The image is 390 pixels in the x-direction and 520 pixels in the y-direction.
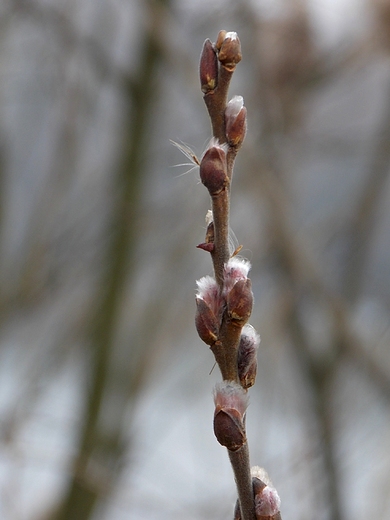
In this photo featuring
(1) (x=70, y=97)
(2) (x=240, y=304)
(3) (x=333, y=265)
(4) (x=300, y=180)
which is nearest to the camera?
(2) (x=240, y=304)

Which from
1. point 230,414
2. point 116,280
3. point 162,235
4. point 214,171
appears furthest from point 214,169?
point 162,235

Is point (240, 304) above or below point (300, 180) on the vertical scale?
below

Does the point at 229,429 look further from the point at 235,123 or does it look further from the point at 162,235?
the point at 162,235

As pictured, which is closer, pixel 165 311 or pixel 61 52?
pixel 61 52

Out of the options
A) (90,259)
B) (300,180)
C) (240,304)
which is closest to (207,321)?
(240,304)

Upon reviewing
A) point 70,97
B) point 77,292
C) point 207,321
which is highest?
point 70,97

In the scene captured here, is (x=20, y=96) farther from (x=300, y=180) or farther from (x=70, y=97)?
(x=300, y=180)
